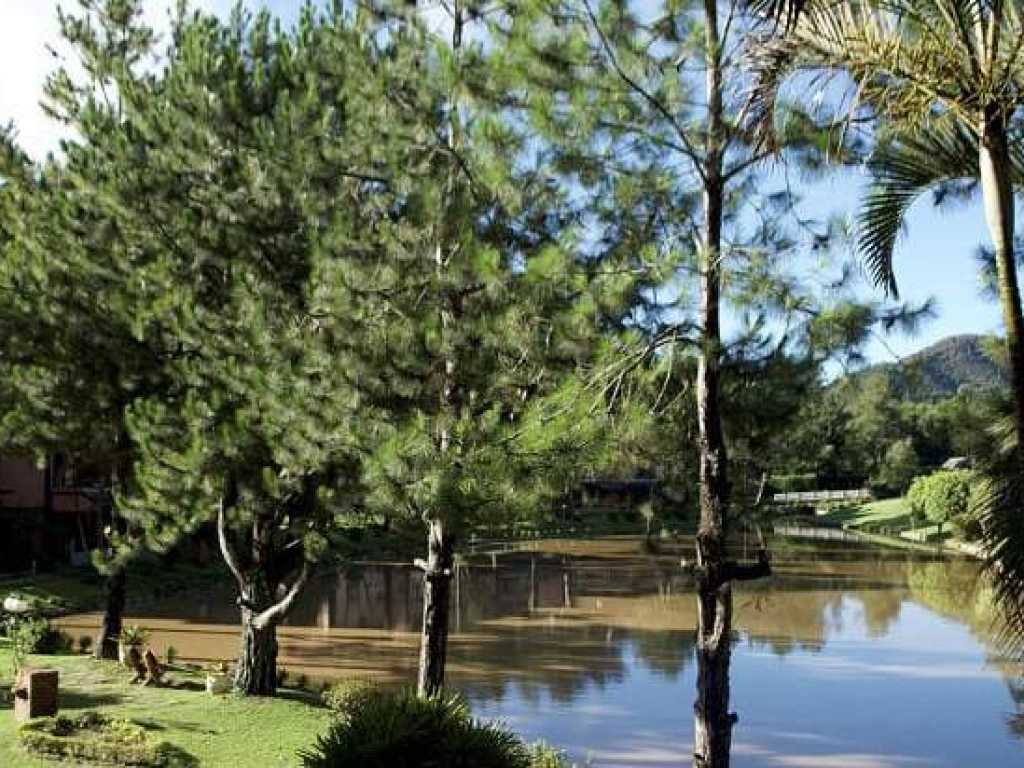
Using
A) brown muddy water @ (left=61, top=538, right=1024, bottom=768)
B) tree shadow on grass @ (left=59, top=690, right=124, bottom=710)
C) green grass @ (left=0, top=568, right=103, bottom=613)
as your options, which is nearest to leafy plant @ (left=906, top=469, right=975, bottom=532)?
brown muddy water @ (left=61, top=538, right=1024, bottom=768)

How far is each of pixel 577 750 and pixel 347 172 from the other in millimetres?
7906

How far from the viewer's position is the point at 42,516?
28609 millimetres

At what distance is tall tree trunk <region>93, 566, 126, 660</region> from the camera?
1647cm

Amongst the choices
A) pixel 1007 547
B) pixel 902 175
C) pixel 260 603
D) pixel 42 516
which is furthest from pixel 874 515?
pixel 1007 547

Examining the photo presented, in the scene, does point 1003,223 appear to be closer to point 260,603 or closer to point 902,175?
point 902,175

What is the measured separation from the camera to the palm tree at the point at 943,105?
4.12m

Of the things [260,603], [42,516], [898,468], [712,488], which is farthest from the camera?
[898,468]

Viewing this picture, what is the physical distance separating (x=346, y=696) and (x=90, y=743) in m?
4.03

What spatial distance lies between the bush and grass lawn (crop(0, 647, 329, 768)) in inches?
7.5

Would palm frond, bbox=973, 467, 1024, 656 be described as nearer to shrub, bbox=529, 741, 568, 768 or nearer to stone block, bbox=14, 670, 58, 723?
shrub, bbox=529, 741, 568, 768

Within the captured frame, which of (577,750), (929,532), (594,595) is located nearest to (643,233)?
(577,750)

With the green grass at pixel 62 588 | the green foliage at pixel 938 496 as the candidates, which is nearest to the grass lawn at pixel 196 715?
the green grass at pixel 62 588

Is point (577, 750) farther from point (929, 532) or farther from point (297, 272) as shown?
point (929, 532)

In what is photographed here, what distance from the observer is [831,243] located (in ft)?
23.0
